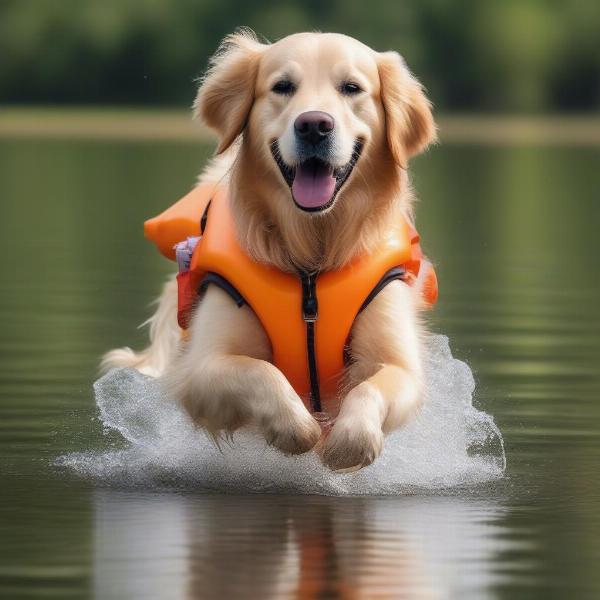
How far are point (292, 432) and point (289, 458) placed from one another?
0.55m

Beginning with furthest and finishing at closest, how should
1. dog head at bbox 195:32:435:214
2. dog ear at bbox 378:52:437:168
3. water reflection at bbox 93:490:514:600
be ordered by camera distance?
dog ear at bbox 378:52:437:168 → dog head at bbox 195:32:435:214 → water reflection at bbox 93:490:514:600

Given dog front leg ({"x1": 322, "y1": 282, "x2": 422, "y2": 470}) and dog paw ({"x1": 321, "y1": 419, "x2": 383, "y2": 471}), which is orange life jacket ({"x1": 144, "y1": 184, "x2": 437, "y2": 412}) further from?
dog paw ({"x1": 321, "y1": 419, "x2": 383, "y2": 471})

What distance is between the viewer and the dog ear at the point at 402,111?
28.3 ft

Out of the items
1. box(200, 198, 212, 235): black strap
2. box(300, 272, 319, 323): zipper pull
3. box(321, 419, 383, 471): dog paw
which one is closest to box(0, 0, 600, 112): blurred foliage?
box(200, 198, 212, 235): black strap

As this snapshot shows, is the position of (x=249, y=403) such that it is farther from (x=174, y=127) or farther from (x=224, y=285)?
(x=174, y=127)

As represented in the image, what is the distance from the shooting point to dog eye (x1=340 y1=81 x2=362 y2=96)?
840 cm

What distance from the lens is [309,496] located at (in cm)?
829

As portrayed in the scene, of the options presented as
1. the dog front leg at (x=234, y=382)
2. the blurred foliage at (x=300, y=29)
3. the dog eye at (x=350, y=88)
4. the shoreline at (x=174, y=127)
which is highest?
the blurred foliage at (x=300, y=29)

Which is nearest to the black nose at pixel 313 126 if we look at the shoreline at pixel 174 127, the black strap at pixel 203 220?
the black strap at pixel 203 220

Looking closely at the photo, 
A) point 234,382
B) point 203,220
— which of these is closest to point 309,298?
point 234,382

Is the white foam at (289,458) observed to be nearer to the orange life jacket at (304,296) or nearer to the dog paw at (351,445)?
the orange life jacket at (304,296)

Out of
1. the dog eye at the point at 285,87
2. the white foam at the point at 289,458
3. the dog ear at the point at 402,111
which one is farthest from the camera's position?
the dog ear at the point at 402,111

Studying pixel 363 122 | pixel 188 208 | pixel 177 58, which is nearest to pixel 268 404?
pixel 363 122

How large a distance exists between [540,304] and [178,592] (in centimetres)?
924
